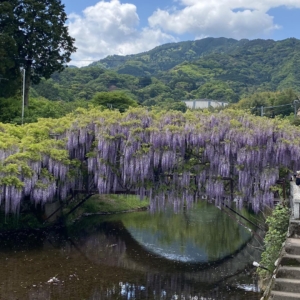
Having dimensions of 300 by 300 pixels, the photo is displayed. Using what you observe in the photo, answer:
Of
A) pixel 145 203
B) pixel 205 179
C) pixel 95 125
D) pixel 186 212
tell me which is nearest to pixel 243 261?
pixel 205 179

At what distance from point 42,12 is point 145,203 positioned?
13635mm

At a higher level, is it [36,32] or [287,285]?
[36,32]

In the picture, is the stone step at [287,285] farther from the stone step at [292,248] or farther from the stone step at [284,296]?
the stone step at [292,248]

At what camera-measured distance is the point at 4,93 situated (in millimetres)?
27797

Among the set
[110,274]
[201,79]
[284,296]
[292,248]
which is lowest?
[110,274]

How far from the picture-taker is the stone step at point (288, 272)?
812cm

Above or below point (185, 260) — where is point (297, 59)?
above

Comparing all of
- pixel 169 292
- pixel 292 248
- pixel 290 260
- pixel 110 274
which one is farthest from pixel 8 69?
pixel 290 260

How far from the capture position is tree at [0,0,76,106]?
80.9ft

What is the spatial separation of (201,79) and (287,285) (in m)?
91.9

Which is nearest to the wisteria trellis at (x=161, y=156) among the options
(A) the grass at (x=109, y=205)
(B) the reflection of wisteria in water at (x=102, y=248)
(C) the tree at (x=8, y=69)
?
(B) the reflection of wisteria in water at (x=102, y=248)

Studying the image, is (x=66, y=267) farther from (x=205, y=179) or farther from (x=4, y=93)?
(x=4, y=93)

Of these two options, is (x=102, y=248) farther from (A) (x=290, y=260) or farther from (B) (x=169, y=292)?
(A) (x=290, y=260)

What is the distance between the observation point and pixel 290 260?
27.5 feet
